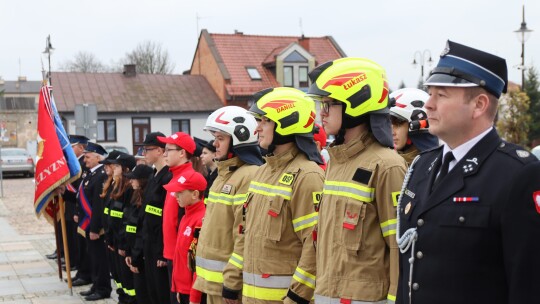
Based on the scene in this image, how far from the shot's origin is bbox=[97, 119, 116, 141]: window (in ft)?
131

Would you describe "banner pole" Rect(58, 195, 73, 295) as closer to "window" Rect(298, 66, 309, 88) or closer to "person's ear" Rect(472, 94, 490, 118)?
"person's ear" Rect(472, 94, 490, 118)

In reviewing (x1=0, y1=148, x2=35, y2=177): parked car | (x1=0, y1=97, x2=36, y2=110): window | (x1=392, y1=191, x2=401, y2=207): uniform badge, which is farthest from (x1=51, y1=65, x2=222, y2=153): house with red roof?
(x1=392, y1=191, x2=401, y2=207): uniform badge

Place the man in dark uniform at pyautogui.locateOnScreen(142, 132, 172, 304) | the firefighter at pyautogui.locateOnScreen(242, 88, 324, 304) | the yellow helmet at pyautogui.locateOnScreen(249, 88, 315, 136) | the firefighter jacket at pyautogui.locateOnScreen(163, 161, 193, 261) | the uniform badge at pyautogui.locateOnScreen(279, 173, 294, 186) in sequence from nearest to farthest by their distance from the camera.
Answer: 1. the firefighter at pyautogui.locateOnScreen(242, 88, 324, 304)
2. the uniform badge at pyautogui.locateOnScreen(279, 173, 294, 186)
3. the yellow helmet at pyautogui.locateOnScreen(249, 88, 315, 136)
4. the firefighter jacket at pyautogui.locateOnScreen(163, 161, 193, 261)
5. the man in dark uniform at pyautogui.locateOnScreen(142, 132, 172, 304)

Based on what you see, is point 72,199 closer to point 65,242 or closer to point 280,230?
point 65,242

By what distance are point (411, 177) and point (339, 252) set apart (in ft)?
2.65

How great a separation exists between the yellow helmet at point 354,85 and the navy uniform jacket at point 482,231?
123 centimetres

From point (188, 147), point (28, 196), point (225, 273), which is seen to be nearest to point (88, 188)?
point (188, 147)

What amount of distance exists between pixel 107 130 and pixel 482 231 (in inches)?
1553

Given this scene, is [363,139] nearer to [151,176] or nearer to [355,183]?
[355,183]

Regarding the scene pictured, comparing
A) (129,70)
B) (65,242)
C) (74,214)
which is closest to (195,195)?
(65,242)

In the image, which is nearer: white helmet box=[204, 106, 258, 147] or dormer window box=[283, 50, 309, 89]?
white helmet box=[204, 106, 258, 147]

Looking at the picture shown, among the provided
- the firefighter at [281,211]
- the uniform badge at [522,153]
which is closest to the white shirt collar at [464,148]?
the uniform badge at [522,153]

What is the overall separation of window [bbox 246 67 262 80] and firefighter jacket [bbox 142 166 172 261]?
35.6 m

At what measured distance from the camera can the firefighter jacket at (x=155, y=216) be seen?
7.38 meters
